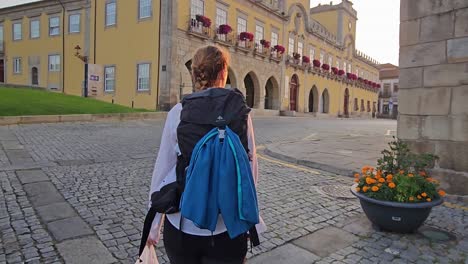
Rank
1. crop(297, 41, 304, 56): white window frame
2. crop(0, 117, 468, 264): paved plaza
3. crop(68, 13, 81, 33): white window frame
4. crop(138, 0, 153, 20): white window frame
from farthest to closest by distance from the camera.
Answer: crop(297, 41, 304, 56): white window frame
crop(68, 13, 81, 33): white window frame
crop(138, 0, 153, 20): white window frame
crop(0, 117, 468, 264): paved plaza

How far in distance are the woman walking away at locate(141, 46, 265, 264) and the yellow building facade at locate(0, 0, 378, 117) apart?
20.6 meters

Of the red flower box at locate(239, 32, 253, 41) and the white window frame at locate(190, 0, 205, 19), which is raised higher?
the white window frame at locate(190, 0, 205, 19)

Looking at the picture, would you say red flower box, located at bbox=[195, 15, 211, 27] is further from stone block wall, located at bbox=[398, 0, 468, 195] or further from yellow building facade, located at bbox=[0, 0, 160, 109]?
stone block wall, located at bbox=[398, 0, 468, 195]

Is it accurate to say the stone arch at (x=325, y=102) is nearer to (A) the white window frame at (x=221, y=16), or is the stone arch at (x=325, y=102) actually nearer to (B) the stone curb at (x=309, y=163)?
(A) the white window frame at (x=221, y=16)

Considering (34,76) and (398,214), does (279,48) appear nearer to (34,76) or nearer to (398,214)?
(34,76)

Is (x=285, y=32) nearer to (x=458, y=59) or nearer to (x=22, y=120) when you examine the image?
(x=22, y=120)

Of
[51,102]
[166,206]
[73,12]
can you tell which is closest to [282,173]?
[166,206]

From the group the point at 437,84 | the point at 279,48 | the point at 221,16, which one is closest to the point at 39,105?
the point at 221,16

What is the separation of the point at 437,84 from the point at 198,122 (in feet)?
A: 16.3

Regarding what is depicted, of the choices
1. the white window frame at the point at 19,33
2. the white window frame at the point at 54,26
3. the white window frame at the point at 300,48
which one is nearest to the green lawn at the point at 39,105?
the white window frame at the point at 54,26

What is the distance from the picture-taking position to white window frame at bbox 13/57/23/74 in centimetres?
3243

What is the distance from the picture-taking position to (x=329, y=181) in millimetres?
6184

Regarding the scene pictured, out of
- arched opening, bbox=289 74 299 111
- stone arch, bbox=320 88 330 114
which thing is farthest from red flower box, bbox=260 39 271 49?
stone arch, bbox=320 88 330 114

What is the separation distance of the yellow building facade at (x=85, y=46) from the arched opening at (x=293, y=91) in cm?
1705
